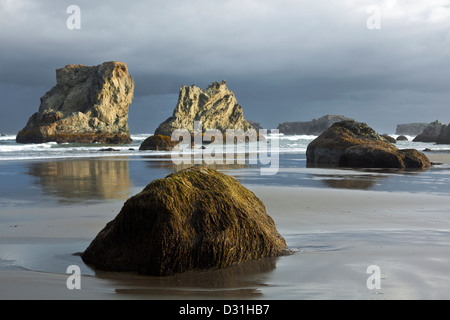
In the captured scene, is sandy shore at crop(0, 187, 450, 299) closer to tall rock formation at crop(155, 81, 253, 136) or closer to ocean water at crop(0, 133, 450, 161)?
ocean water at crop(0, 133, 450, 161)

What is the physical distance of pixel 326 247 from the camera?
4680mm

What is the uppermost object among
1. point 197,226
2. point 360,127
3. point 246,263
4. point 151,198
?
point 360,127

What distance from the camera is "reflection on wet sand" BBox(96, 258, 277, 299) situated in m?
3.30

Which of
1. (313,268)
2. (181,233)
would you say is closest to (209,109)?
(181,233)

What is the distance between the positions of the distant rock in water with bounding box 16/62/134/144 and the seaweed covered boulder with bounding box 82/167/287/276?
63966 mm

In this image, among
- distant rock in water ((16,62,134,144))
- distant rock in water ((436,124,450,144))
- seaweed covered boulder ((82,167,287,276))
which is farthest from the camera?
distant rock in water ((16,62,134,144))

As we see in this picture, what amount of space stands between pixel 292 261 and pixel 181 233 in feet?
3.86

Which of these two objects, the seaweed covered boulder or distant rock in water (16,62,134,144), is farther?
distant rock in water (16,62,134,144)

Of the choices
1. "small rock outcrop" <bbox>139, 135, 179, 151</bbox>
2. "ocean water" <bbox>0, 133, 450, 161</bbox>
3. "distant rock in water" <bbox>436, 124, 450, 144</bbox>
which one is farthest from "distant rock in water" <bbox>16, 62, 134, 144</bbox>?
"distant rock in water" <bbox>436, 124, 450, 144</bbox>

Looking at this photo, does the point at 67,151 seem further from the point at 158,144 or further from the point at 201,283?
the point at 201,283

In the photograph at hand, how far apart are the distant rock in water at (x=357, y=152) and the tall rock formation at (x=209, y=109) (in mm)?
69514

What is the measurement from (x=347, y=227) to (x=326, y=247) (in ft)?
4.17
